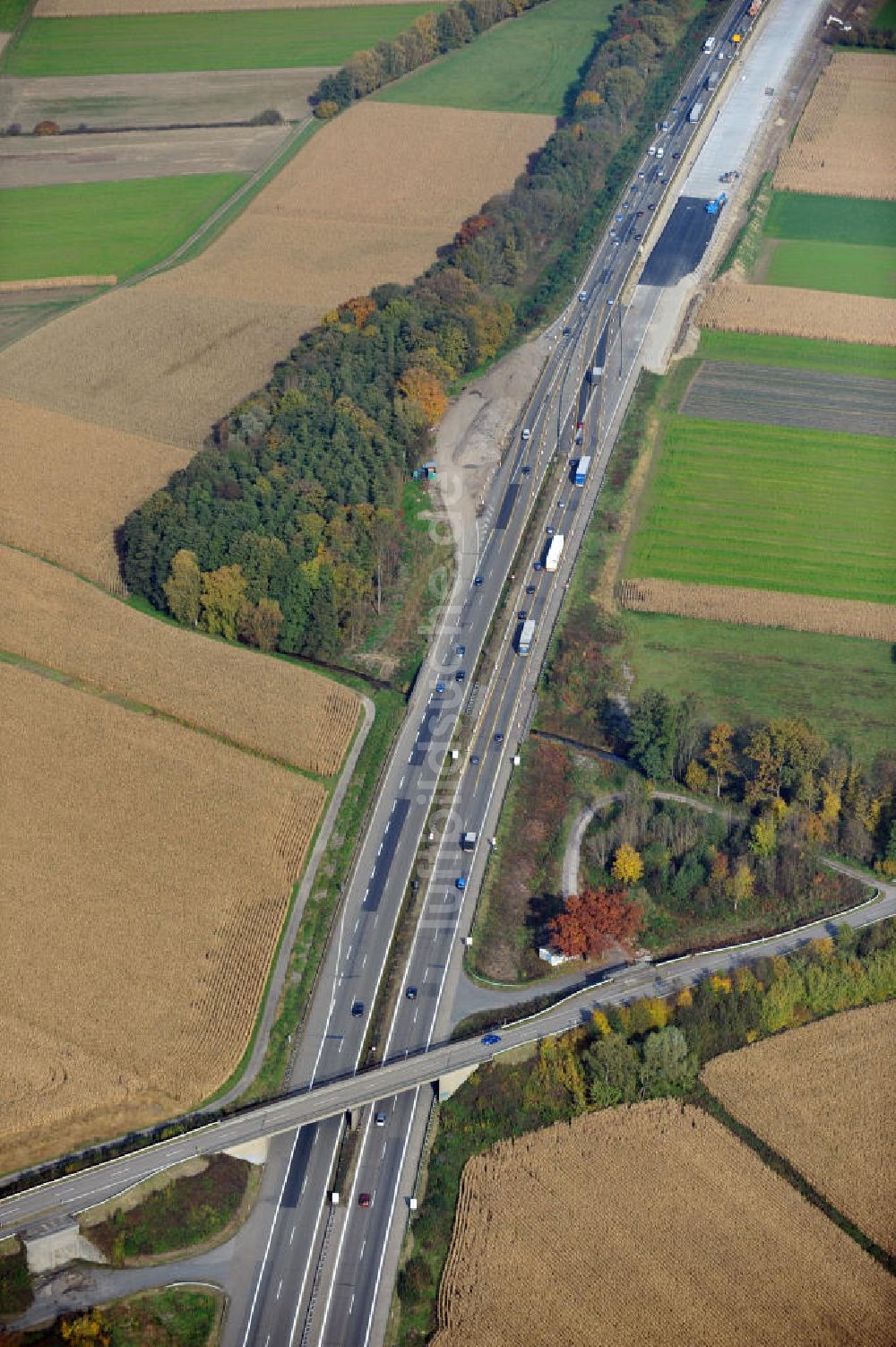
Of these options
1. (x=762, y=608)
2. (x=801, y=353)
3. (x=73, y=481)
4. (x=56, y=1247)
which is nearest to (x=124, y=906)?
(x=56, y=1247)

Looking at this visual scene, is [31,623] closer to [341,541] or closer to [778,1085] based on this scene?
[341,541]

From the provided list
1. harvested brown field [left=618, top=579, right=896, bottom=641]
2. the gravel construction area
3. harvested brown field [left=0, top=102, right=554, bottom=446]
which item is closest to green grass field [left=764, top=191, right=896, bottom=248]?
the gravel construction area

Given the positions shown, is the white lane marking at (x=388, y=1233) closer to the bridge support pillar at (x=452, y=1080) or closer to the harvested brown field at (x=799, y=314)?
the bridge support pillar at (x=452, y=1080)

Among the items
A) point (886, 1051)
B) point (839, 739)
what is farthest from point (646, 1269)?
point (839, 739)

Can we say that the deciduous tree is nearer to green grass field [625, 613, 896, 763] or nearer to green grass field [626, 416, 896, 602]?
green grass field [625, 613, 896, 763]

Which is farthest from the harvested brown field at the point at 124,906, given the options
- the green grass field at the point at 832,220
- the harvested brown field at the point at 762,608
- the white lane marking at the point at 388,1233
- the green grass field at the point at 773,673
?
the green grass field at the point at 832,220

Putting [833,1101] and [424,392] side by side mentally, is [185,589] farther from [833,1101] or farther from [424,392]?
[833,1101]
